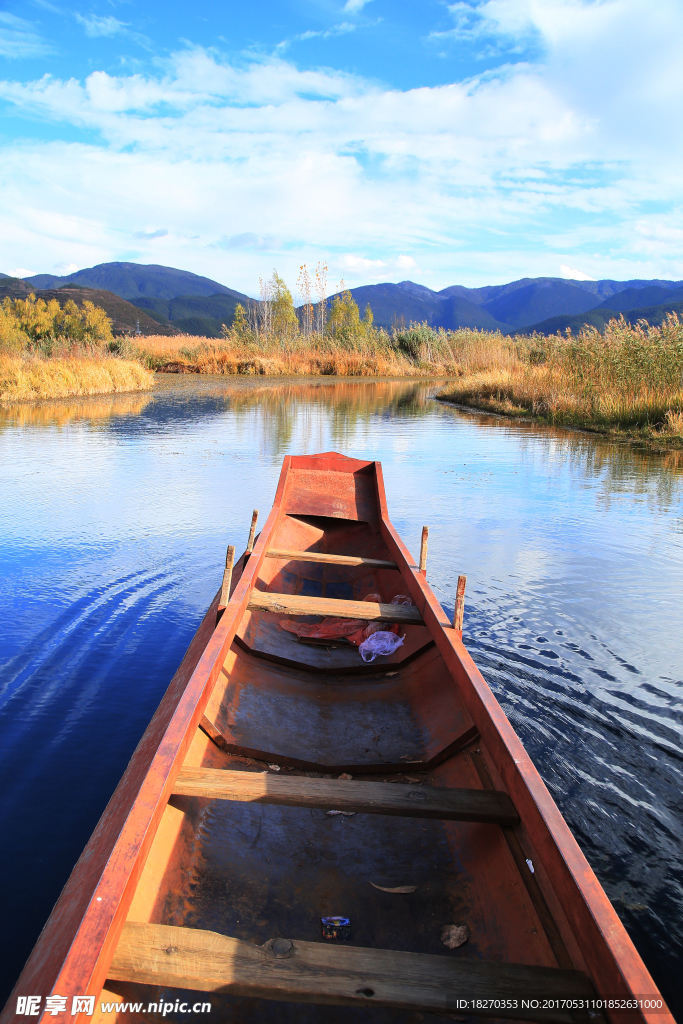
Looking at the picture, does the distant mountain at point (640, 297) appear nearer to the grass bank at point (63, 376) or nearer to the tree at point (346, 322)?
the tree at point (346, 322)

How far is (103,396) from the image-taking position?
61.7 ft

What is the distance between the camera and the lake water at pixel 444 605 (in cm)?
248

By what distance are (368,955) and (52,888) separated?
130 cm

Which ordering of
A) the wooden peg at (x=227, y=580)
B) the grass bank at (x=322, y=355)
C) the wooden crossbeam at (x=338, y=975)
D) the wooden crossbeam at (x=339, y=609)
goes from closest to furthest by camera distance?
the wooden crossbeam at (x=338, y=975) < the wooden peg at (x=227, y=580) < the wooden crossbeam at (x=339, y=609) < the grass bank at (x=322, y=355)

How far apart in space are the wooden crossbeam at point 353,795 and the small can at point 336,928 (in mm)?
309

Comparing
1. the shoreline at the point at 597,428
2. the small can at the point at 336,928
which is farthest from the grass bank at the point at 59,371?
the small can at the point at 336,928

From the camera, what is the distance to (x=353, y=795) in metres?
2.05

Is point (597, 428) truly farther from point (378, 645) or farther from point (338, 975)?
point (338, 975)

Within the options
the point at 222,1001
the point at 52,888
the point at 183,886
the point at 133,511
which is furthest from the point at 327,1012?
the point at 133,511

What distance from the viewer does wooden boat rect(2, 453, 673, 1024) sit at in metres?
1.41

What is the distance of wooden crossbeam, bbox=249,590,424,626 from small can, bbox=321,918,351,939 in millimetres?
1687

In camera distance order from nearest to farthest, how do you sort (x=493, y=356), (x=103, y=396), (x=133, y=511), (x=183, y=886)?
(x=183, y=886) → (x=133, y=511) → (x=103, y=396) → (x=493, y=356)

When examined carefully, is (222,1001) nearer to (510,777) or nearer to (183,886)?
(183,886)

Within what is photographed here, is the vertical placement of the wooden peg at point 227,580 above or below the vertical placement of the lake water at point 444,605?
above
